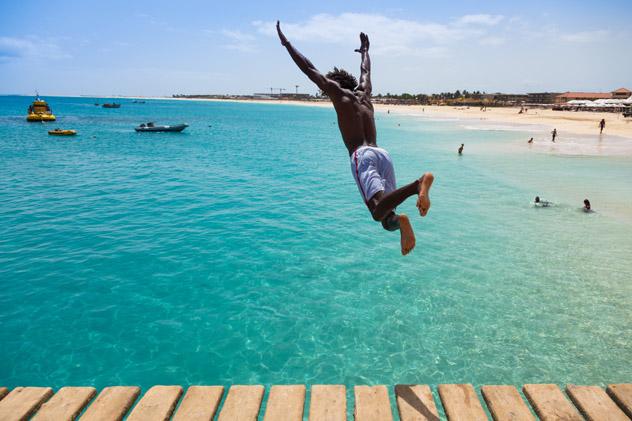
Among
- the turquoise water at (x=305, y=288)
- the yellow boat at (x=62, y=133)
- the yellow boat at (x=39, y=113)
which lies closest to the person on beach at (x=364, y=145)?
the turquoise water at (x=305, y=288)

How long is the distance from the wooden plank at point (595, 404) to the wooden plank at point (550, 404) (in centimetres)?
16

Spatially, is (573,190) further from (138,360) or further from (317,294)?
(138,360)

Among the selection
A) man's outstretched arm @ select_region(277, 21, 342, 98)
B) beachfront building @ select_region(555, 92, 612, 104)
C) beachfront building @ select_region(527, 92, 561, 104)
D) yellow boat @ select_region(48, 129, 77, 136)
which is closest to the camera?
man's outstretched arm @ select_region(277, 21, 342, 98)

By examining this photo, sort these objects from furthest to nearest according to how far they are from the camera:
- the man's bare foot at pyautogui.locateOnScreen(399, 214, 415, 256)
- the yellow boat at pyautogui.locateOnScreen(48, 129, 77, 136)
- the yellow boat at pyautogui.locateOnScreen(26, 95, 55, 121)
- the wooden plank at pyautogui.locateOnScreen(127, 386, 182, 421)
Answer: the yellow boat at pyautogui.locateOnScreen(26, 95, 55, 121) < the yellow boat at pyautogui.locateOnScreen(48, 129, 77, 136) < the man's bare foot at pyautogui.locateOnScreen(399, 214, 415, 256) < the wooden plank at pyautogui.locateOnScreen(127, 386, 182, 421)

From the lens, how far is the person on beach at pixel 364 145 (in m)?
4.24

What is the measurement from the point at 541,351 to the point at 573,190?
18.0 meters

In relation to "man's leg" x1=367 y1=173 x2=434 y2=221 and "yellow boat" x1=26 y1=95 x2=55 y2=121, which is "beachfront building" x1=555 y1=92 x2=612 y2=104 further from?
"man's leg" x1=367 y1=173 x2=434 y2=221

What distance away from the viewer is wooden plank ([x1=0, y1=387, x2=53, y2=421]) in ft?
12.2

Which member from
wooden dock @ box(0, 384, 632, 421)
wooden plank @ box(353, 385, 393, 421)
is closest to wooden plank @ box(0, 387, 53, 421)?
wooden dock @ box(0, 384, 632, 421)

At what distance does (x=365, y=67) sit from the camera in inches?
219

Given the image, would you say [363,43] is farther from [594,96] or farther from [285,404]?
[594,96]

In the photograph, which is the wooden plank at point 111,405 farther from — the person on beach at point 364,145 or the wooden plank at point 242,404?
the person on beach at point 364,145

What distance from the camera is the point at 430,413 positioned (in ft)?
12.3

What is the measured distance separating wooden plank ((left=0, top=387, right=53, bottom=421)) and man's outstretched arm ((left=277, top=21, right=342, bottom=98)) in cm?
463
